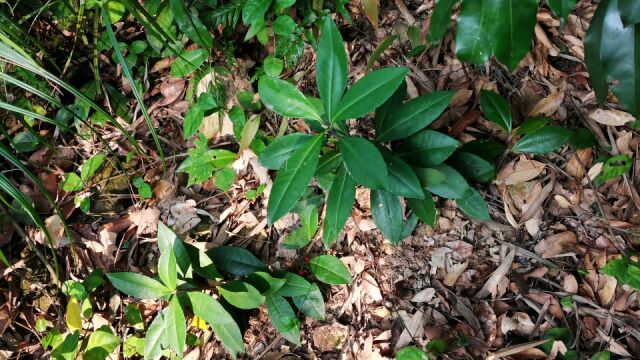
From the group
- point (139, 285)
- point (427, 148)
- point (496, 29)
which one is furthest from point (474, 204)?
point (139, 285)

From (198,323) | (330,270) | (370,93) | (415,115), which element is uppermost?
(370,93)

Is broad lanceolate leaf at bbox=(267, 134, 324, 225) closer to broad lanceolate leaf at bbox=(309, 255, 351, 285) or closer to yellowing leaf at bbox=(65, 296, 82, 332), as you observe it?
broad lanceolate leaf at bbox=(309, 255, 351, 285)

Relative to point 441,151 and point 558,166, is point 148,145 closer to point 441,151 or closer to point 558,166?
point 441,151

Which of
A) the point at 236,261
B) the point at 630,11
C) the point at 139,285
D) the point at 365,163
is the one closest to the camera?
the point at 630,11

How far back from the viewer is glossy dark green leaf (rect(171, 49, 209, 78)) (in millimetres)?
2018

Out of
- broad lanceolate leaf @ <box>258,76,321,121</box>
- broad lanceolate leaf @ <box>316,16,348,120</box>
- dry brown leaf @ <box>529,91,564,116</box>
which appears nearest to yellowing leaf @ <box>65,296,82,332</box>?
broad lanceolate leaf @ <box>258,76,321,121</box>

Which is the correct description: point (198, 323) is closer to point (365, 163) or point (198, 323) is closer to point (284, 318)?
point (284, 318)

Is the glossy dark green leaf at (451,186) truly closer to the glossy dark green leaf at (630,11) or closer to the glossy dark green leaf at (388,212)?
the glossy dark green leaf at (388,212)

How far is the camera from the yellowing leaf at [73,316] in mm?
1935

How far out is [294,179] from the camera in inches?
51.4

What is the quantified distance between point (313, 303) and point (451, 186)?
651 mm

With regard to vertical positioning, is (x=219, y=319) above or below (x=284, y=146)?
below

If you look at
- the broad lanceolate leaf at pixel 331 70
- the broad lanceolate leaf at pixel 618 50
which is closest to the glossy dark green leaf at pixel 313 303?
the broad lanceolate leaf at pixel 331 70

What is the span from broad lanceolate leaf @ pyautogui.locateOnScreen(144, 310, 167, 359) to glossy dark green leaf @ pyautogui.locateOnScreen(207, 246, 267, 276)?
0.86ft
